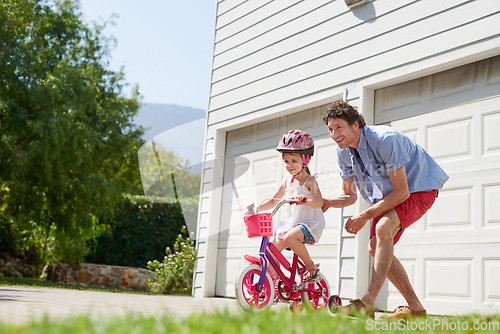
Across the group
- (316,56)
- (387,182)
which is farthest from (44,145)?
(387,182)

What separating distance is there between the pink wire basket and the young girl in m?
0.25

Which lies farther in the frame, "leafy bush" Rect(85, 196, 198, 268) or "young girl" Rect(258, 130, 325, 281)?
"leafy bush" Rect(85, 196, 198, 268)

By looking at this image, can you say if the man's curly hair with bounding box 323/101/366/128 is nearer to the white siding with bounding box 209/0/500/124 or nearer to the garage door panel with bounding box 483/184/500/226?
the garage door panel with bounding box 483/184/500/226

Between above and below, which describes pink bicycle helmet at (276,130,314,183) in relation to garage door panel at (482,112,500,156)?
below

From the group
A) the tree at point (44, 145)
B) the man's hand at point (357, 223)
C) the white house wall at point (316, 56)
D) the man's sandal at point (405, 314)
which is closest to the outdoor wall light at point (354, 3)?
the white house wall at point (316, 56)

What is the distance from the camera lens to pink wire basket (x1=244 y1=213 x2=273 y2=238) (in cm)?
398

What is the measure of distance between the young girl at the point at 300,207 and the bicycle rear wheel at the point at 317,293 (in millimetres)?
118

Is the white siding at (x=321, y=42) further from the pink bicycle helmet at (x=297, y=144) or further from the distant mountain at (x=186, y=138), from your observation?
the pink bicycle helmet at (x=297, y=144)

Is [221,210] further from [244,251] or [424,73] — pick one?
[424,73]

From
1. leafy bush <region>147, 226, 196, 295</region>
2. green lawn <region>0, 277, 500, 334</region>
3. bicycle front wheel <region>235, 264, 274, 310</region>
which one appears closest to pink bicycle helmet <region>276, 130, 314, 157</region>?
bicycle front wheel <region>235, 264, 274, 310</region>

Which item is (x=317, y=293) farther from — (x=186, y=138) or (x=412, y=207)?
(x=186, y=138)

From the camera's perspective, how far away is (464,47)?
4617 millimetres

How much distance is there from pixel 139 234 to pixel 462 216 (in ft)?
33.6

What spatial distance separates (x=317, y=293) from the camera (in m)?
4.40
